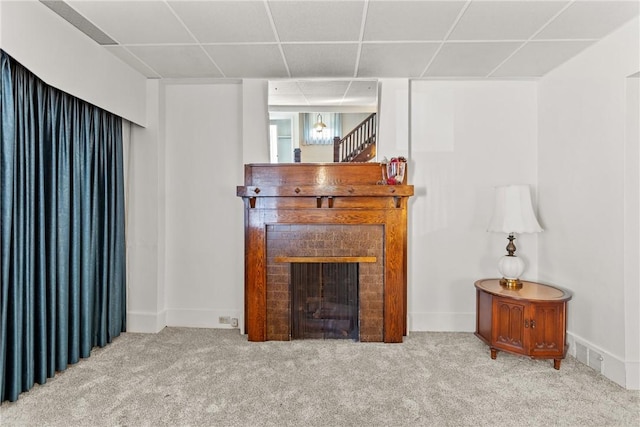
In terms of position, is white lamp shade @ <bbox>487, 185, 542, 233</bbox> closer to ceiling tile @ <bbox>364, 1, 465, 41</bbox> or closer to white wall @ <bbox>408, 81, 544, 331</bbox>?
white wall @ <bbox>408, 81, 544, 331</bbox>

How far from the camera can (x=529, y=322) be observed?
2.57 meters

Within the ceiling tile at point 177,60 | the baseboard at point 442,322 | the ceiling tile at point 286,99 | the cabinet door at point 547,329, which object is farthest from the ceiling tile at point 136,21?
the cabinet door at point 547,329

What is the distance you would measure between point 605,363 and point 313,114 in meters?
3.05

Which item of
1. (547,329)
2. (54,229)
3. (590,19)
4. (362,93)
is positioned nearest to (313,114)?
(362,93)

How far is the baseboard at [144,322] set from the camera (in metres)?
3.33

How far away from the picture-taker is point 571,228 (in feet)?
9.34

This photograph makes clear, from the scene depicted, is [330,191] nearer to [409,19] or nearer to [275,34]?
[275,34]

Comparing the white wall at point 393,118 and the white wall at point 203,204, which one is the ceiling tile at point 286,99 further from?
the white wall at point 393,118

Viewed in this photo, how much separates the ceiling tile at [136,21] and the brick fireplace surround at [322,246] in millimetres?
1304

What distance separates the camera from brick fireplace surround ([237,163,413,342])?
10.2 ft

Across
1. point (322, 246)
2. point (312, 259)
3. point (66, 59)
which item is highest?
point (66, 59)

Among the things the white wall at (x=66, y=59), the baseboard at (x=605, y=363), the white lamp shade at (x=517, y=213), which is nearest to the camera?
the white wall at (x=66, y=59)

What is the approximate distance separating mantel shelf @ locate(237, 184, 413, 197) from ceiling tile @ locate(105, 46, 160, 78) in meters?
1.36

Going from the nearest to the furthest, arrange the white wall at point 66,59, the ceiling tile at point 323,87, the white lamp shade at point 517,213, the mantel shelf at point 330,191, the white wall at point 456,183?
the white wall at point 66,59 < the white lamp shade at point 517,213 < the mantel shelf at point 330,191 < the ceiling tile at point 323,87 < the white wall at point 456,183
